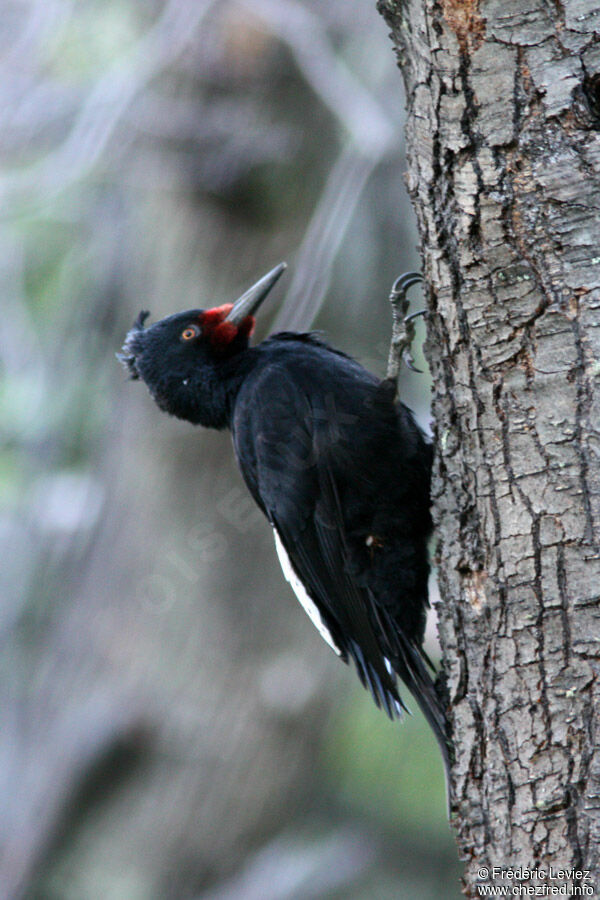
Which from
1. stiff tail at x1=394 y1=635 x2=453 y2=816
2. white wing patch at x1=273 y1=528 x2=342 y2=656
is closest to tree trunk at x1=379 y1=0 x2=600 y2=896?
stiff tail at x1=394 y1=635 x2=453 y2=816

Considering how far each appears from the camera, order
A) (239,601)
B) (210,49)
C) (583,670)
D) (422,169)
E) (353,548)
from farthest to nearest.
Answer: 1. (239,601)
2. (210,49)
3. (353,548)
4. (422,169)
5. (583,670)

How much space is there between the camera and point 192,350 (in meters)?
3.45

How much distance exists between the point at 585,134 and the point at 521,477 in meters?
0.70

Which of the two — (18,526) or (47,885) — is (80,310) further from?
(47,885)

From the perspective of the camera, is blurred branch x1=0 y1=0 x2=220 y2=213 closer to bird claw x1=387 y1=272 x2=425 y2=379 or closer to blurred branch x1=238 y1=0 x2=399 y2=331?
blurred branch x1=238 y1=0 x2=399 y2=331

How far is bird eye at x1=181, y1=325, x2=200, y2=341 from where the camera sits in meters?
3.47

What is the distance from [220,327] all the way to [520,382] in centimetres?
165

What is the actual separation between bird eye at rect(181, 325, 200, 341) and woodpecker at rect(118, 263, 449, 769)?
409 millimetres

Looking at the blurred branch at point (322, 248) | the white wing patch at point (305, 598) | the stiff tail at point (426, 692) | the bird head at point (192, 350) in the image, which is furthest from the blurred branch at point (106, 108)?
the stiff tail at point (426, 692)

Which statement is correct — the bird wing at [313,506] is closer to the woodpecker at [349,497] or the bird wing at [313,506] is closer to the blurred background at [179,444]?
the woodpecker at [349,497]

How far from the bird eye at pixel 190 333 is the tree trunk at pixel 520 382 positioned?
4.78 ft

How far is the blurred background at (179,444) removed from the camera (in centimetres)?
457

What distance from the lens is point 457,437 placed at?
219 centimetres

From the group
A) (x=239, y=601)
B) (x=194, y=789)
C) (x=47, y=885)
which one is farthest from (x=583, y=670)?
(x=47, y=885)
